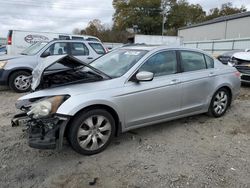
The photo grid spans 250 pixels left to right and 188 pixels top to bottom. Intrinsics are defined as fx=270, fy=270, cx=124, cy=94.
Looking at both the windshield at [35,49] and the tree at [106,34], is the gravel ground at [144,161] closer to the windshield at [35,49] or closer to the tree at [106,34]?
the windshield at [35,49]

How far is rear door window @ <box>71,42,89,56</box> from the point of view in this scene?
9.02 meters

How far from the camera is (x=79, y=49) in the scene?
9133mm

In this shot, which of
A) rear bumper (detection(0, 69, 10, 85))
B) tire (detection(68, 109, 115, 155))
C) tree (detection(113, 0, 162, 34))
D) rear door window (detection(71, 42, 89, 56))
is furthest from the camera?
tree (detection(113, 0, 162, 34))

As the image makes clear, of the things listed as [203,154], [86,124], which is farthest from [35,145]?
[203,154]

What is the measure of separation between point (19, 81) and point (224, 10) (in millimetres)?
65533

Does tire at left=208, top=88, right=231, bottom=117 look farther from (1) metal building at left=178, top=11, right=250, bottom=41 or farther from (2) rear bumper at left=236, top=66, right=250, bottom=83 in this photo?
(1) metal building at left=178, top=11, right=250, bottom=41

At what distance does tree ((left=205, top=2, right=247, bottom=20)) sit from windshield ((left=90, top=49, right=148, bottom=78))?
65.7 meters

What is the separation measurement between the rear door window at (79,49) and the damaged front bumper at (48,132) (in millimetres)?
5733

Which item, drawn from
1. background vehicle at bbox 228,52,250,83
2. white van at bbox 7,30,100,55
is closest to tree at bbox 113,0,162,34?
white van at bbox 7,30,100,55

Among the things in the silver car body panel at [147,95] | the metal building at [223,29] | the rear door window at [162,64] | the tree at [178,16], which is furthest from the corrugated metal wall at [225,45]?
the tree at [178,16]

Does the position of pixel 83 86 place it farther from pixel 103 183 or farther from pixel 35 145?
pixel 103 183

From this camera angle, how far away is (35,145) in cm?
337

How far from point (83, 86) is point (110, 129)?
29.1 inches

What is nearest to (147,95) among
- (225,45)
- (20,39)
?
(20,39)
